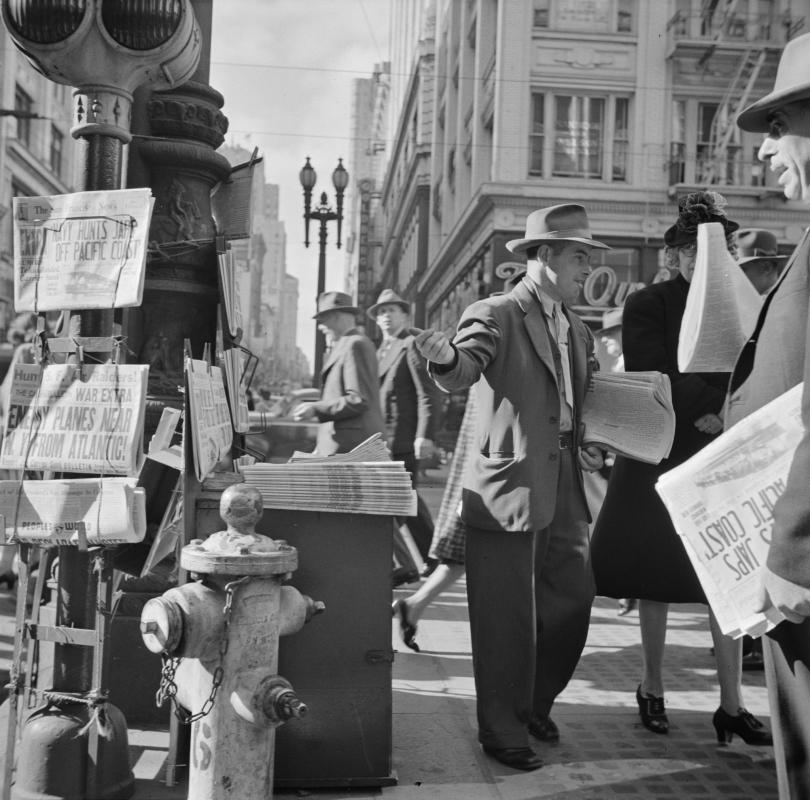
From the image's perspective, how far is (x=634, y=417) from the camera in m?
3.99

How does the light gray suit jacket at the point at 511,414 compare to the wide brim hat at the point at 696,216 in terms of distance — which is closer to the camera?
the light gray suit jacket at the point at 511,414

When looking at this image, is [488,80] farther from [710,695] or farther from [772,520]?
[772,520]

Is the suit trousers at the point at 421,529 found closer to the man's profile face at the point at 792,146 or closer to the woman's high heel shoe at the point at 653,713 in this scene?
the woman's high heel shoe at the point at 653,713

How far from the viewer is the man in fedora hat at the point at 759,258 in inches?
192

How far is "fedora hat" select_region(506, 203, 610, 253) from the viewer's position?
4.04 metres

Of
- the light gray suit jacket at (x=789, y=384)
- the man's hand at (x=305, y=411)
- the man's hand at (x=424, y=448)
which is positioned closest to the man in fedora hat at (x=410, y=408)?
the man's hand at (x=424, y=448)

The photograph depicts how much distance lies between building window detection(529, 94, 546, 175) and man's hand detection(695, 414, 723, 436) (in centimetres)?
2081

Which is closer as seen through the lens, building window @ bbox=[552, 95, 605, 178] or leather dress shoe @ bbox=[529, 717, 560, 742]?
leather dress shoe @ bbox=[529, 717, 560, 742]

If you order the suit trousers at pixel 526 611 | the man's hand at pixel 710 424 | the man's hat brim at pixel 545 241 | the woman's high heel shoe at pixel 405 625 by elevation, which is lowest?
the woman's high heel shoe at pixel 405 625

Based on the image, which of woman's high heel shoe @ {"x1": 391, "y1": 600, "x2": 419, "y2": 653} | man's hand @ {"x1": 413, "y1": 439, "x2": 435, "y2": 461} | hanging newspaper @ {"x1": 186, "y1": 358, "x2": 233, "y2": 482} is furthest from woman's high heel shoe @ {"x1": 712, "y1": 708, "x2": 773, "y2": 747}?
man's hand @ {"x1": 413, "y1": 439, "x2": 435, "y2": 461}

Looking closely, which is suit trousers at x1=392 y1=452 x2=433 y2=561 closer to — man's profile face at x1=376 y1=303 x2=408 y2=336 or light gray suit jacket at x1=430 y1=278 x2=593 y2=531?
man's profile face at x1=376 y1=303 x2=408 y2=336

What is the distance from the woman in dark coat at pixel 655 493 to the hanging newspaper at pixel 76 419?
7.38 ft

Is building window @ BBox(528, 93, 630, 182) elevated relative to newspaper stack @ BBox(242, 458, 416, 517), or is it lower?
elevated

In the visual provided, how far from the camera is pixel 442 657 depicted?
5.32m
